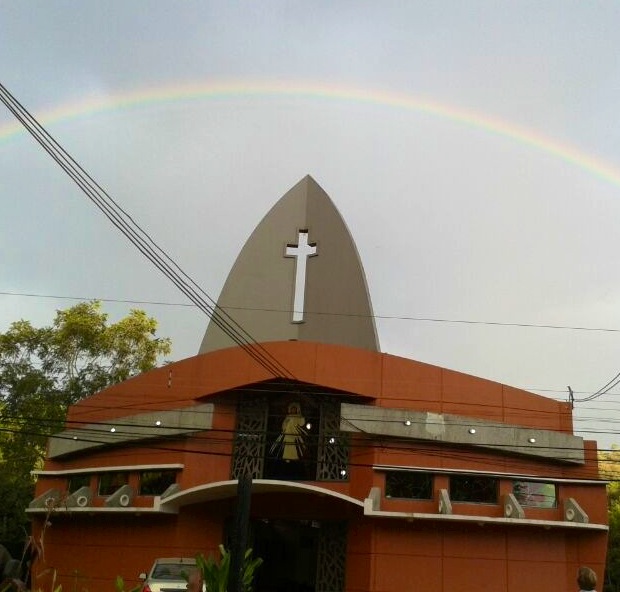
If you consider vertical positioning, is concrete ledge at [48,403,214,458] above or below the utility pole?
above

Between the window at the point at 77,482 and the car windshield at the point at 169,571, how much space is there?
358 inches

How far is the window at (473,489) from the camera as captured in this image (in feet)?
66.2

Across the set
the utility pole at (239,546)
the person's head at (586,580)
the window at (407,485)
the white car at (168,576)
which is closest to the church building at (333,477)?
the window at (407,485)

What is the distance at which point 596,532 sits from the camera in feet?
65.7

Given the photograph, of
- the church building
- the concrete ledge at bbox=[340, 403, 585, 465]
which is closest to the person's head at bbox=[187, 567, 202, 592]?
the church building

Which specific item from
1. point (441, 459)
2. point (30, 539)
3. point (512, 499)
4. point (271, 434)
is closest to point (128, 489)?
point (271, 434)

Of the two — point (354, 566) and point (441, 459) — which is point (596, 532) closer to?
point (441, 459)

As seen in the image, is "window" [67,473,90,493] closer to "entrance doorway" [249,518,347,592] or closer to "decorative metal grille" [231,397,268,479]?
"decorative metal grille" [231,397,268,479]

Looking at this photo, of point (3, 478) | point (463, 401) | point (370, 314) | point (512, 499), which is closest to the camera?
point (512, 499)

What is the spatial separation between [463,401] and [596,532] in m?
5.08

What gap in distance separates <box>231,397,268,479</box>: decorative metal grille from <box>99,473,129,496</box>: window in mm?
3748

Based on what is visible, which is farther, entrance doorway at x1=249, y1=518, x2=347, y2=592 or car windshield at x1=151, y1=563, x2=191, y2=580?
entrance doorway at x1=249, y1=518, x2=347, y2=592

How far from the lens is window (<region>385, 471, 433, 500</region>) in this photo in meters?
20.2

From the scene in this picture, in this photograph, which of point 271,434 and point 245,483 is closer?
point 245,483
